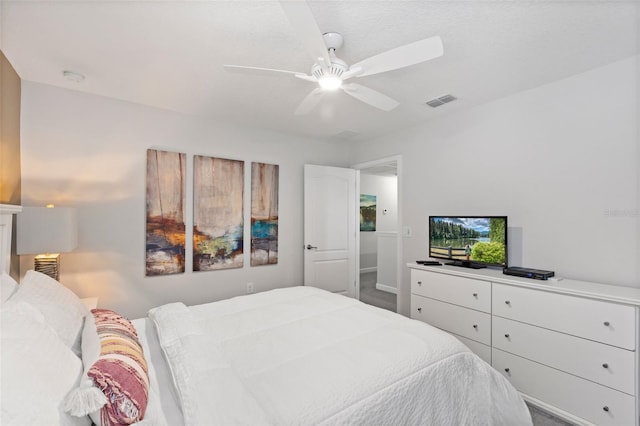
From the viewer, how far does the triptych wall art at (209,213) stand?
306cm

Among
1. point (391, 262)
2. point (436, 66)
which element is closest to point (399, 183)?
point (436, 66)

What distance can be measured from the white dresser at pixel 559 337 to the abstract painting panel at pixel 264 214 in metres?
2.14

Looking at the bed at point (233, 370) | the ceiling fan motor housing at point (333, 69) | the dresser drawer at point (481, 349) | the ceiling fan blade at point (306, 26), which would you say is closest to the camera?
the bed at point (233, 370)

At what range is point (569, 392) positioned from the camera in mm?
1988

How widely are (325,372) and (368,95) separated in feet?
5.72

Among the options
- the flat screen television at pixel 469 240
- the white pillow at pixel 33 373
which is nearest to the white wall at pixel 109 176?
the white pillow at pixel 33 373

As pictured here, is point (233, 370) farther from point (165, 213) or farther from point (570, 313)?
point (165, 213)

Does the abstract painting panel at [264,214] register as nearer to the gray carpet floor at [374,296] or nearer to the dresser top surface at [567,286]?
the gray carpet floor at [374,296]

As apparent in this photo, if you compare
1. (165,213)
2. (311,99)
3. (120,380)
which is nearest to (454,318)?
(311,99)

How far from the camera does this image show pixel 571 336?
199cm

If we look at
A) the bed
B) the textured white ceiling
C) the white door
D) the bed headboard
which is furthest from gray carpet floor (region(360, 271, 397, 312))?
the bed headboard

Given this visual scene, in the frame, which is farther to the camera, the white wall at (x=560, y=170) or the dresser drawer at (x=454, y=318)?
the dresser drawer at (x=454, y=318)

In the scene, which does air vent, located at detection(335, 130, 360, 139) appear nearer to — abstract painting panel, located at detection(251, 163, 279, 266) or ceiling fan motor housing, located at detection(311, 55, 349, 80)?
abstract painting panel, located at detection(251, 163, 279, 266)

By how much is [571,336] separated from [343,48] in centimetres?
244
